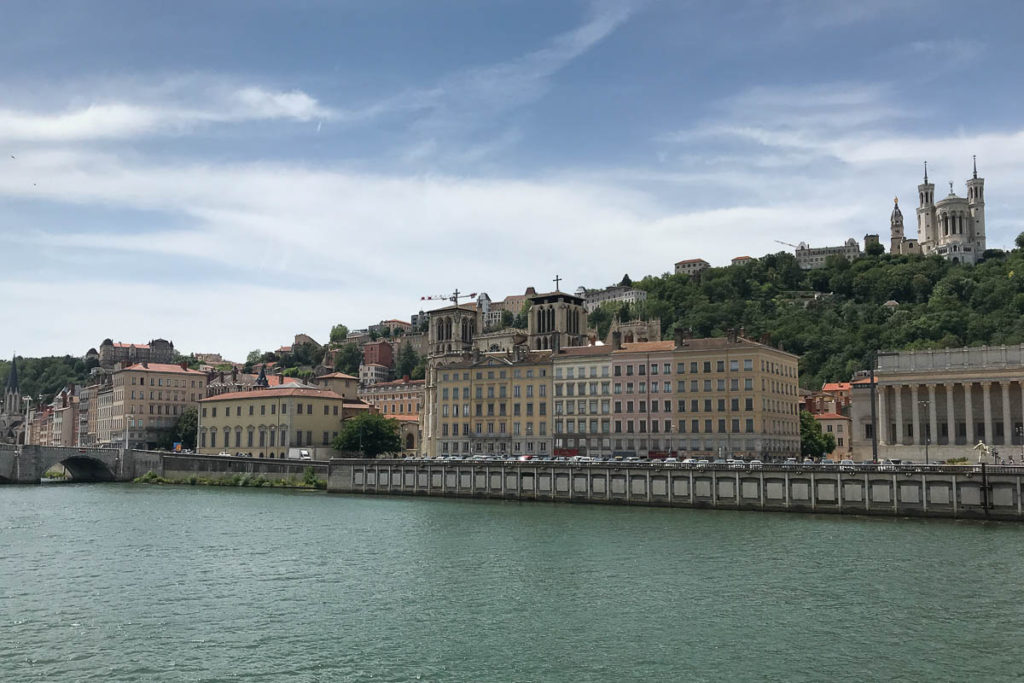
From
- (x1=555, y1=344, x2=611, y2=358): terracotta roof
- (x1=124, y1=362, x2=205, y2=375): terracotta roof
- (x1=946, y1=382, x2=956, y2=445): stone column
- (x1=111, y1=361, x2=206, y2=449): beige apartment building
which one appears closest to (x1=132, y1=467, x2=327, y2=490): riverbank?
(x1=555, y1=344, x2=611, y2=358): terracotta roof

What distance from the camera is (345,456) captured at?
409 ft

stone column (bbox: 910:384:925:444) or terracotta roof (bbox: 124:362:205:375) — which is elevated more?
terracotta roof (bbox: 124:362:205:375)

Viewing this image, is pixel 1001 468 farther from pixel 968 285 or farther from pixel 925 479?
pixel 968 285

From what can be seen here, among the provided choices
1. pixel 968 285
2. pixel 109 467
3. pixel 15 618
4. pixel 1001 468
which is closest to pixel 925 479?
pixel 1001 468

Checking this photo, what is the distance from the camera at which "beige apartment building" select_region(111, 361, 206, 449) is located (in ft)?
500

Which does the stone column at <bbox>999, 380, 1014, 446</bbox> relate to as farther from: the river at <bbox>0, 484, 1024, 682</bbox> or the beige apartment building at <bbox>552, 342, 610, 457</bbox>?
the beige apartment building at <bbox>552, 342, 610, 457</bbox>

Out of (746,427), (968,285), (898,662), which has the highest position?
(968,285)

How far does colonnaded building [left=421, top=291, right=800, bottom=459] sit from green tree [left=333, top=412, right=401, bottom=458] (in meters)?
5.99

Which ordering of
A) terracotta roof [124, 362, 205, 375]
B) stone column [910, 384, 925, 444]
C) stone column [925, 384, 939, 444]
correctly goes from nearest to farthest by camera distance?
1. stone column [925, 384, 939, 444]
2. stone column [910, 384, 925, 444]
3. terracotta roof [124, 362, 205, 375]

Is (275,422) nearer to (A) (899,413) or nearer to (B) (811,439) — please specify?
(B) (811,439)

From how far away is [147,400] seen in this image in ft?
505

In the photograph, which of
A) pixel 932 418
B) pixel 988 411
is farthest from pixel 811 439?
pixel 988 411

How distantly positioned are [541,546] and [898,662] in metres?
25.5

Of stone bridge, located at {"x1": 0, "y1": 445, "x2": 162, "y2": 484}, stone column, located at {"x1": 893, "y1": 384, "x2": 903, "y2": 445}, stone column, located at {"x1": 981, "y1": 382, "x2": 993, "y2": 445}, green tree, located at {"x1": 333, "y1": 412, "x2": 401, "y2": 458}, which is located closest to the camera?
stone column, located at {"x1": 981, "y1": 382, "x2": 993, "y2": 445}
